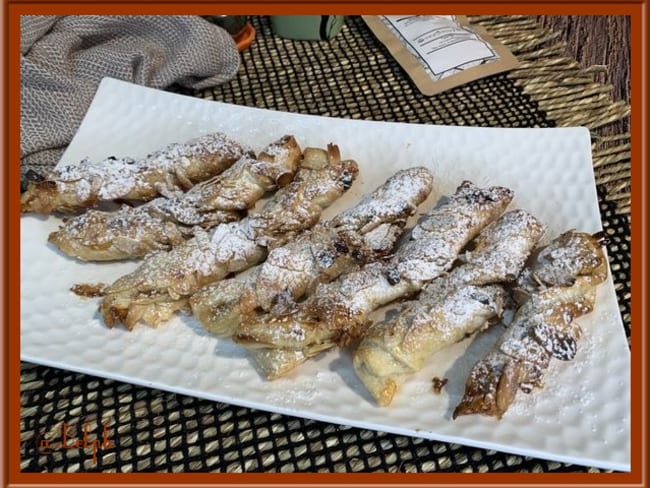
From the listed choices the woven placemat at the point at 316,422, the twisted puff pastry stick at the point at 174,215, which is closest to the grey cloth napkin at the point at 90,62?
the woven placemat at the point at 316,422

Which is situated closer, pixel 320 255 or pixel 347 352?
pixel 347 352

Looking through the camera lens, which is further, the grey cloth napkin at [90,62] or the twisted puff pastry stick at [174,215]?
the grey cloth napkin at [90,62]

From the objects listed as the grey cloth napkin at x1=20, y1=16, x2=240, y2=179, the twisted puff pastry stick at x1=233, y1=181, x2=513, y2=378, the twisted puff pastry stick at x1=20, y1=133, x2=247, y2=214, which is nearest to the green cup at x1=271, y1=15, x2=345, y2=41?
the grey cloth napkin at x1=20, y1=16, x2=240, y2=179

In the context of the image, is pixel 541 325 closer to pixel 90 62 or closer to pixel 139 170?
pixel 139 170

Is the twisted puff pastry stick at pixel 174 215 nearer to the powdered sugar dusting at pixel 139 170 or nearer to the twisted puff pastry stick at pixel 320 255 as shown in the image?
the powdered sugar dusting at pixel 139 170

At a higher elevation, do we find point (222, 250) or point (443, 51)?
point (443, 51)

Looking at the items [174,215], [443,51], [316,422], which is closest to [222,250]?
[174,215]

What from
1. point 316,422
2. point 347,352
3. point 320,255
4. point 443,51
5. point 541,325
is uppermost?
point 443,51
